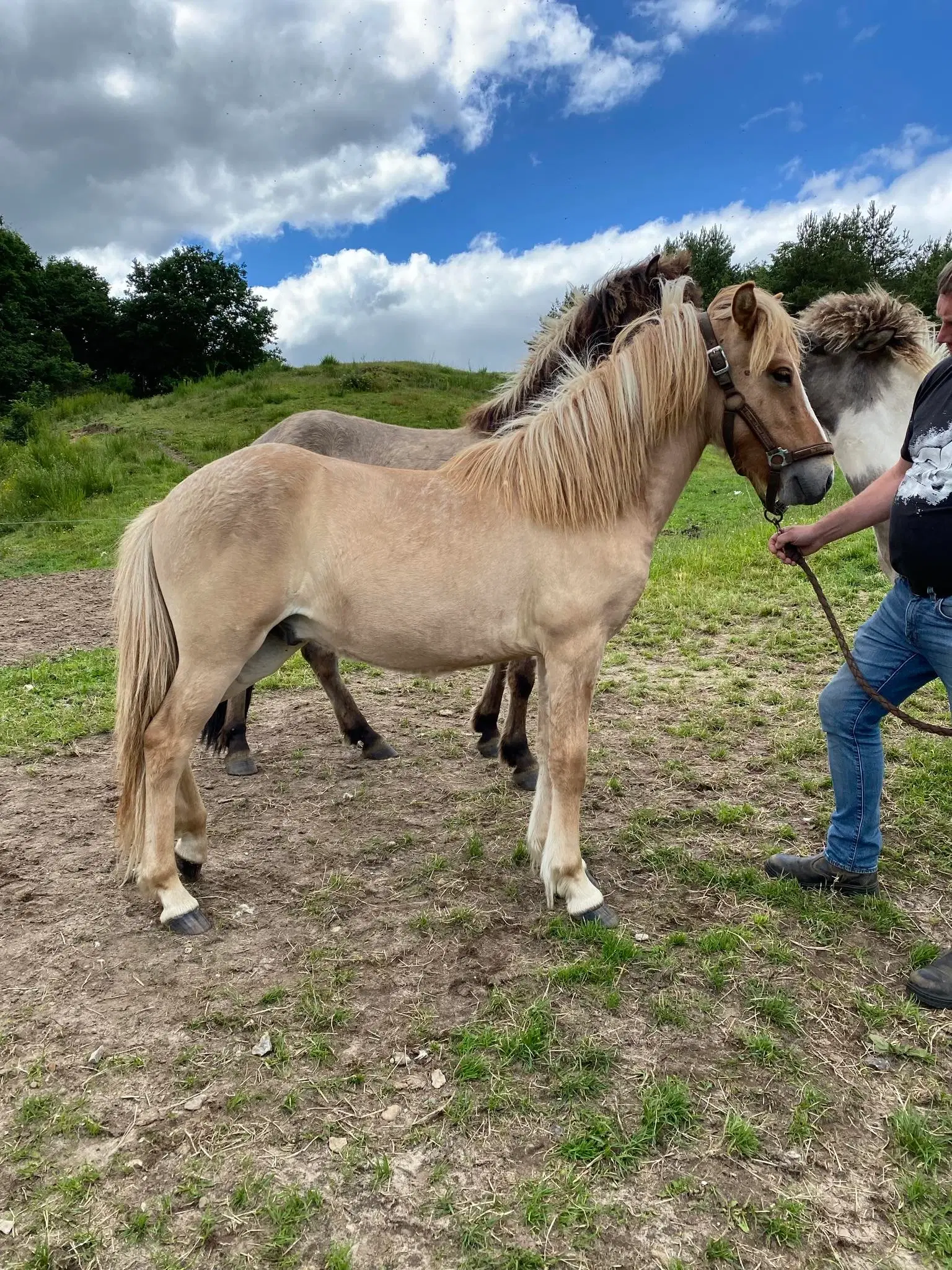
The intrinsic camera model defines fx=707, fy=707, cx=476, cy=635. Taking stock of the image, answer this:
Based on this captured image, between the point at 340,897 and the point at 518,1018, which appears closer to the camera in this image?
the point at 518,1018

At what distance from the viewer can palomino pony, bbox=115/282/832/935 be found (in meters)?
2.69

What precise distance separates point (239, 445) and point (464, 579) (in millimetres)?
14972

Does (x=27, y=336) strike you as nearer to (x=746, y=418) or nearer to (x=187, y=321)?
(x=187, y=321)

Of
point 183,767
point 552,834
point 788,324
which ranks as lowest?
point 552,834

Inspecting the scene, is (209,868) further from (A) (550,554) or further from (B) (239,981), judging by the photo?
(A) (550,554)

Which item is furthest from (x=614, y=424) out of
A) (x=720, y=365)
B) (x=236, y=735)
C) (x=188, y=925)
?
(x=236, y=735)

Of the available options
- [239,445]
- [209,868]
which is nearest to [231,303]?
[239,445]

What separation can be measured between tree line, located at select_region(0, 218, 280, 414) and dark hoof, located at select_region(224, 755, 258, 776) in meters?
34.4

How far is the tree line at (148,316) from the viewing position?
35219 millimetres

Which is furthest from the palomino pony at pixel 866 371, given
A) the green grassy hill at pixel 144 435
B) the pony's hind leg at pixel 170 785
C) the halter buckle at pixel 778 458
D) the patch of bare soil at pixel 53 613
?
the green grassy hill at pixel 144 435

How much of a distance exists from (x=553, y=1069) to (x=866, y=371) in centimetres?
389

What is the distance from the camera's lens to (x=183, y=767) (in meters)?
2.88

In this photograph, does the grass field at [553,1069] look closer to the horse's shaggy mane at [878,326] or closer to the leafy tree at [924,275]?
the horse's shaggy mane at [878,326]

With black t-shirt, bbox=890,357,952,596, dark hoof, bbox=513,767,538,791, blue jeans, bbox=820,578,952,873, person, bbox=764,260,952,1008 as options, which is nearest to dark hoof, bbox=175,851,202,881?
dark hoof, bbox=513,767,538,791
